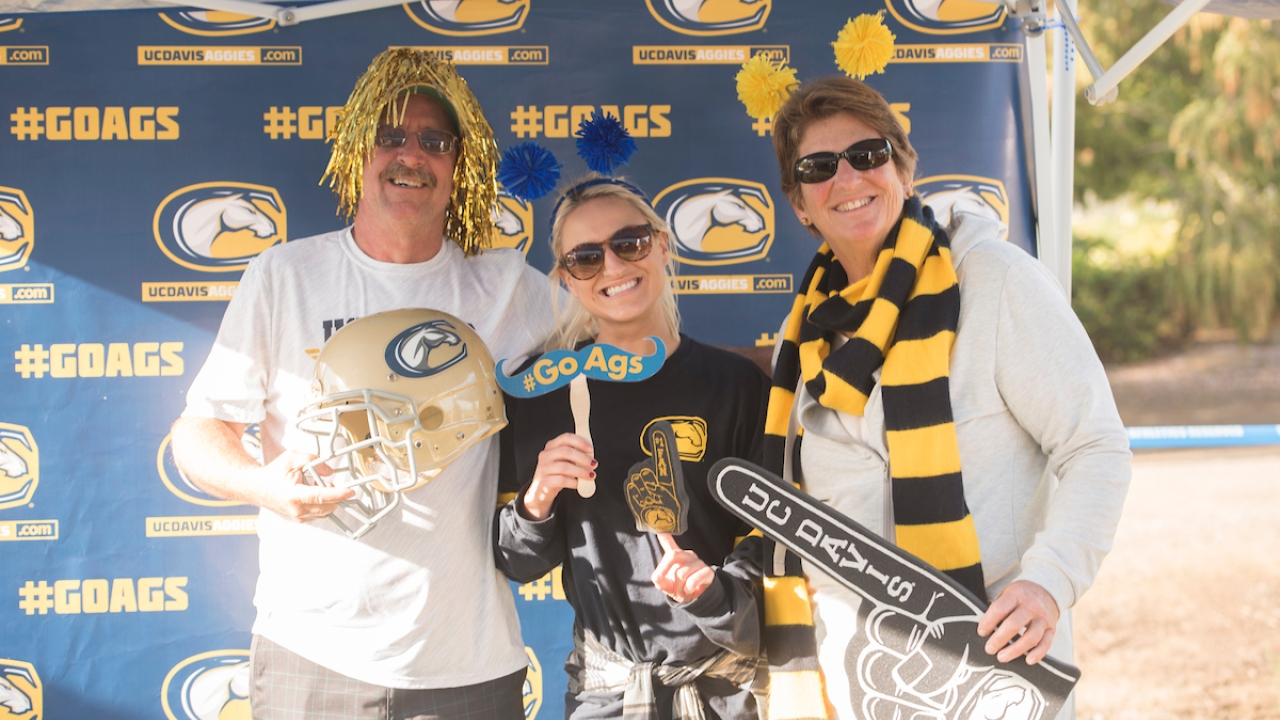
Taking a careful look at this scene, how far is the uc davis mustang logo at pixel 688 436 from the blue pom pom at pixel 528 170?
0.73 m

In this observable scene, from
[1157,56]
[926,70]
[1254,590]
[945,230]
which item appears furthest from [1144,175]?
[945,230]

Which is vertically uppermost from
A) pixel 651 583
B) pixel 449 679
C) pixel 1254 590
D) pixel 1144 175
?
pixel 1144 175

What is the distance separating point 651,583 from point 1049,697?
837 mm

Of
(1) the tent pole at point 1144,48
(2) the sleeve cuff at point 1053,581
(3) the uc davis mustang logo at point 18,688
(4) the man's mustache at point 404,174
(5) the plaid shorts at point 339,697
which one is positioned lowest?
(3) the uc davis mustang logo at point 18,688

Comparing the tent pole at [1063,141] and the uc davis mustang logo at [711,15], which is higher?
the uc davis mustang logo at [711,15]

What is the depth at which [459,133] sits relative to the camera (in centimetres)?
241

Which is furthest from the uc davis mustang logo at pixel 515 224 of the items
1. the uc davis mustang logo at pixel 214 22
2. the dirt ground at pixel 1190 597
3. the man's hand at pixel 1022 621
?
the dirt ground at pixel 1190 597

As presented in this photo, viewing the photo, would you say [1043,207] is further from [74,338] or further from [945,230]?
[74,338]

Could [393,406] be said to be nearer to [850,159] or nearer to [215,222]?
[850,159]

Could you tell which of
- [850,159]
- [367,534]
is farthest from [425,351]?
[850,159]

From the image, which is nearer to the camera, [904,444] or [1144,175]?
[904,444]

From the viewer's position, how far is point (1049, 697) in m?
1.68

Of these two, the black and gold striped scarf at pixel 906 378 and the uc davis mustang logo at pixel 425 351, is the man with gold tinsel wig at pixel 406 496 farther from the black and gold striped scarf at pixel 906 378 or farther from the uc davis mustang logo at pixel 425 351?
the black and gold striped scarf at pixel 906 378

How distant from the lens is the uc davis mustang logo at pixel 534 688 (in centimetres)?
323
